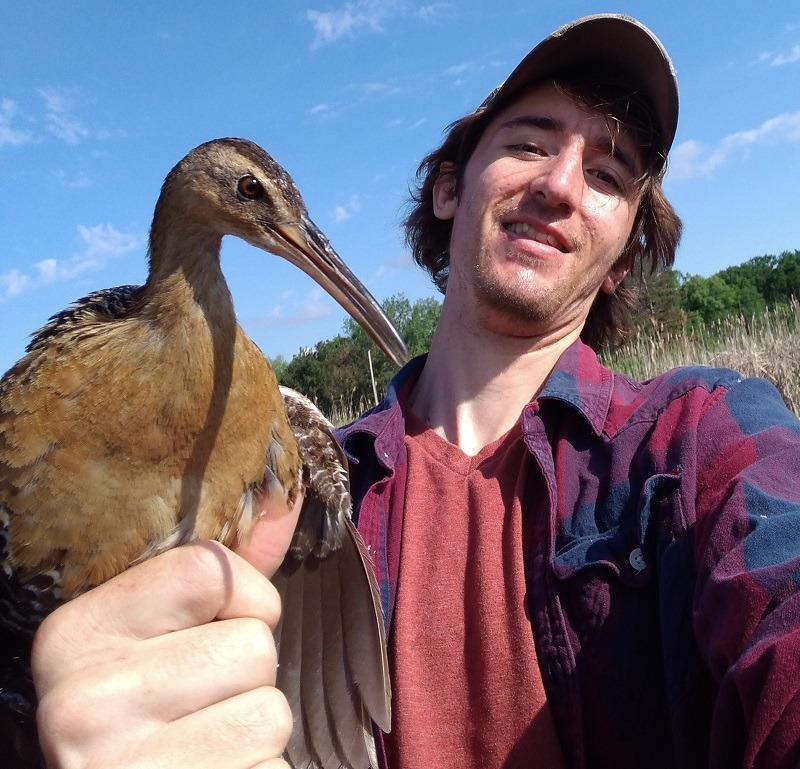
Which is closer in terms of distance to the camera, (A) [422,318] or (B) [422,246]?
(B) [422,246]

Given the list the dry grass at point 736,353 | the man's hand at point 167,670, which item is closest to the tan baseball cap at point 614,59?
the man's hand at point 167,670

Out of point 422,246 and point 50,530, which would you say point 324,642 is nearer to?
point 50,530

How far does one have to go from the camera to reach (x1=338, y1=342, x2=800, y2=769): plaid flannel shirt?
71.3 inches

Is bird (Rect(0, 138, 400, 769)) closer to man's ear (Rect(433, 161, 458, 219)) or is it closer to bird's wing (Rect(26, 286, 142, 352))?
bird's wing (Rect(26, 286, 142, 352))

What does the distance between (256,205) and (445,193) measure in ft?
8.33

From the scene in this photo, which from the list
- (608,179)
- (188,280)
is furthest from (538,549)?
(608,179)

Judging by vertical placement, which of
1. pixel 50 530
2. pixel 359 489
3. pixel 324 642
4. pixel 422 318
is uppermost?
pixel 422 318

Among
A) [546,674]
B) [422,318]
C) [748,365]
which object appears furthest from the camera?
[422,318]

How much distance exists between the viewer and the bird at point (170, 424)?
220cm

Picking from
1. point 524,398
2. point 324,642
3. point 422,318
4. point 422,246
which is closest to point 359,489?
point 324,642

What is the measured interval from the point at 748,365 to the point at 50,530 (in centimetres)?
1057

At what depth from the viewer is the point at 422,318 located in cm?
5053

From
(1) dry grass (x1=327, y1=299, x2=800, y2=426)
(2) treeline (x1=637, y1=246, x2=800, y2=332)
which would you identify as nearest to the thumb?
(1) dry grass (x1=327, y1=299, x2=800, y2=426)

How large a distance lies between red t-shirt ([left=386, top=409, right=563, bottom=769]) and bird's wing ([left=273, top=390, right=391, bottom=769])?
18 cm
